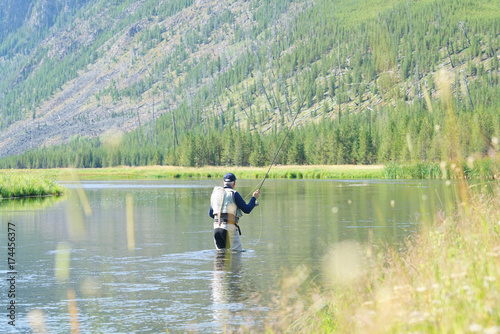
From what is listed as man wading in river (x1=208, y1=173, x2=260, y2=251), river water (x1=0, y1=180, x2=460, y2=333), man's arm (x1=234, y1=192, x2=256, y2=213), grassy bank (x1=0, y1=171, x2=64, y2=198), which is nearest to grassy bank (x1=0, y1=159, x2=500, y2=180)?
grassy bank (x1=0, y1=171, x2=64, y2=198)

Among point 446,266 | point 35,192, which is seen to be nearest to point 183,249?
point 446,266

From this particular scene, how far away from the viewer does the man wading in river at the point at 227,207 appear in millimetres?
19156

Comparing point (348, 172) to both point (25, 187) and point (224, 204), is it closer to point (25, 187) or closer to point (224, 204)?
point (25, 187)

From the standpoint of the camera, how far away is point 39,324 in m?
11.8

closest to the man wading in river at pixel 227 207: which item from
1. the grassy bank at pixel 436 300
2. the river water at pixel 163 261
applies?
the river water at pixel 163 261

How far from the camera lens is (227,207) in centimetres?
1923

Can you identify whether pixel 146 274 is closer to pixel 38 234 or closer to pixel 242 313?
pixel 242 313

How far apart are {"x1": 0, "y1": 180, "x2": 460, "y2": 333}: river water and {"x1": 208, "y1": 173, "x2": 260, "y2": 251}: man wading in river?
0.70 meters

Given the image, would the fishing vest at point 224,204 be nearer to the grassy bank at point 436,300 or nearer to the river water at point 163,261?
the river water at point 163,261

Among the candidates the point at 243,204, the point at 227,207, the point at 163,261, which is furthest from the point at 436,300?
the point at 163,261

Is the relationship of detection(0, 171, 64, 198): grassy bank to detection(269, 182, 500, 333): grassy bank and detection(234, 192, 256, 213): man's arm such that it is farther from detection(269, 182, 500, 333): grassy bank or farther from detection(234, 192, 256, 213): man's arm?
detection(269, 182, 500, 333): grassy bank

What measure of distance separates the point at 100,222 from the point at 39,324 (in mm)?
20176

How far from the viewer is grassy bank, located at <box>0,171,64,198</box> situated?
49.2m

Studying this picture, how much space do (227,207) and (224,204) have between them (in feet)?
0.38
